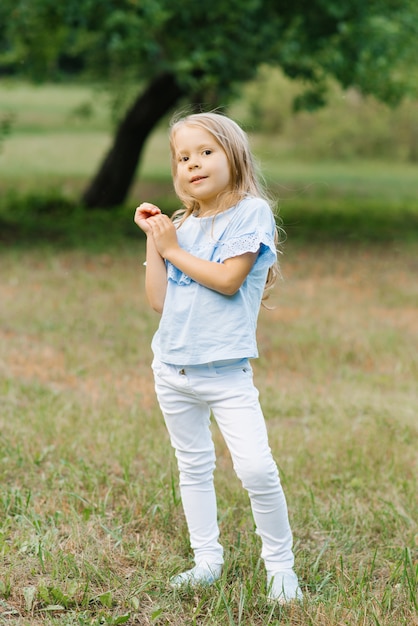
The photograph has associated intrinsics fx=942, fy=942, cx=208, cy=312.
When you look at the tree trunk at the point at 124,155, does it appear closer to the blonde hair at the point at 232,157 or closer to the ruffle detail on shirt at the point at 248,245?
the blonde hair at the point at 232,157

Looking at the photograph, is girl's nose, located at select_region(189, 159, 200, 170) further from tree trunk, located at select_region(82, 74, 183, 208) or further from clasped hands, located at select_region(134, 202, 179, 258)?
tree trunk, located at select_region(82, 74, 183, 208)

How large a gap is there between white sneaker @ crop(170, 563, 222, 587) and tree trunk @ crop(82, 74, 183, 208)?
42.7 feet

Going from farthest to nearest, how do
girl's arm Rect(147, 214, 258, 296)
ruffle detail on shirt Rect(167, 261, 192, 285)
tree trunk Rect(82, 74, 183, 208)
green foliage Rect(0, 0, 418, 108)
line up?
tree trunk Rect(82, 74, 183, 208) < green foliage Rect(0, 0, 418, 108) < ruffle detail on shirt Rect(167, 261, 192, 285) < girl's arm Rect(147, 214, 258, 296)

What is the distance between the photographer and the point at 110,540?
12.4ft

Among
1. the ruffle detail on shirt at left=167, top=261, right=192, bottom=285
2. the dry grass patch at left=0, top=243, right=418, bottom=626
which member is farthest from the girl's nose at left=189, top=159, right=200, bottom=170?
the dry grass patch at left=0, top=243, right=418, bottom=626

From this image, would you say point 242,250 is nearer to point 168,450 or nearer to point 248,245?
point 248,245

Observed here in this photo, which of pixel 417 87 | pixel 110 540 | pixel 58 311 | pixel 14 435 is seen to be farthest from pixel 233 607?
pixel 417 87

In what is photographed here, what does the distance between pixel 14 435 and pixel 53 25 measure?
347 inches

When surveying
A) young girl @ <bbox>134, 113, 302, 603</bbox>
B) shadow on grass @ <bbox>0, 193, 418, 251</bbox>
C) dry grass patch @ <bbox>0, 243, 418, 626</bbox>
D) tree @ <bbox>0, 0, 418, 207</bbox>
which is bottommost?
dry grass patch @ <bbox>0, 243, 418, 626</bbox>

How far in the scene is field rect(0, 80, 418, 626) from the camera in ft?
11.0

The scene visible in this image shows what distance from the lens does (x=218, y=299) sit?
Answer: 3.20 meters

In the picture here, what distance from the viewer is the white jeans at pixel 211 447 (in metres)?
3.18

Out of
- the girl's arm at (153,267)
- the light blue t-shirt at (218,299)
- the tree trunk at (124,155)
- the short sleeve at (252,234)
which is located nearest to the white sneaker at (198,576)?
the light blue t-shirt at (218,299)

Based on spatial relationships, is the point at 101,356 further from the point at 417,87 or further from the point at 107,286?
the point at 417,87
